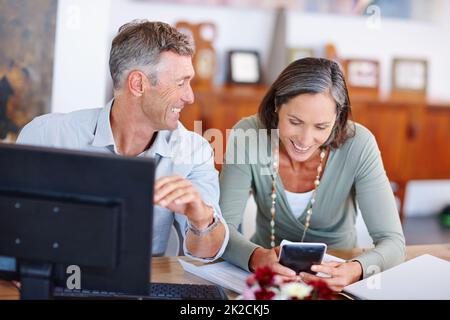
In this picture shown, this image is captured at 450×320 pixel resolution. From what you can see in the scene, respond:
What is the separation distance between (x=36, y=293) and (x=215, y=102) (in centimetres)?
291

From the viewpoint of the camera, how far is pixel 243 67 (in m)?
4.50

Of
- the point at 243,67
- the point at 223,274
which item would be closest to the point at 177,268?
the point at 223,274

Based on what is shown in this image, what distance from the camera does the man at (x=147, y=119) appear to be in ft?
6.39

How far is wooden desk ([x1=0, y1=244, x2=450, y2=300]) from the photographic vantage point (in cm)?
155

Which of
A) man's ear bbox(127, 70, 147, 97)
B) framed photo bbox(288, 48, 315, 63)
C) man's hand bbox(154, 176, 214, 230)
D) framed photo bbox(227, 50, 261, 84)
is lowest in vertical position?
man's hand bbox(154, 176, 214, 230)

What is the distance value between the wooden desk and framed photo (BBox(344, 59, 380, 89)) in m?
2.68

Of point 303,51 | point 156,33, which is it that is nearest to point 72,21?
point 156,33

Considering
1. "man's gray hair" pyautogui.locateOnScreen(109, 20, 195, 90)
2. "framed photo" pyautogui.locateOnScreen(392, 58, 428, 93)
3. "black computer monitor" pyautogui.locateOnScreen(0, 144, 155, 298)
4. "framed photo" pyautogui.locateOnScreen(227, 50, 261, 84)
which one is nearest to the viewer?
"black computer monitor" pyautogui.locateOnScreen(0, 144, 155, 298)

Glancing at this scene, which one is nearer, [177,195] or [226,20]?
[177,195]

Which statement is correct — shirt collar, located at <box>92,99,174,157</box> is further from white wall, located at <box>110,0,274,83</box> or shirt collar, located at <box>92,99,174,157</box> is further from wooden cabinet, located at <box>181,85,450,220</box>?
white wall, located at <box>110,0,274,83</box>

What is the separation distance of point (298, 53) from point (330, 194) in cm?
249

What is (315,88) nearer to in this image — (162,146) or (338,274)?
(162,146)

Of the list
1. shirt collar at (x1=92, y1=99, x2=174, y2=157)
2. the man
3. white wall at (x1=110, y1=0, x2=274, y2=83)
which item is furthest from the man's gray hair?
white wall at (x1=110, y1=0, x2=274, y2=83)
